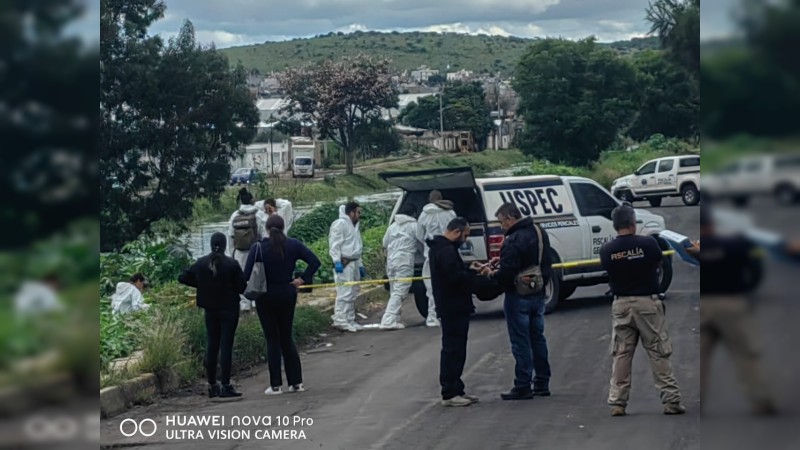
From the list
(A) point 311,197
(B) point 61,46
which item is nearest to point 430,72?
(A) point 311,197

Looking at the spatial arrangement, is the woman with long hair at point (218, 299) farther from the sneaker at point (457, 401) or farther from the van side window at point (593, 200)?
the van side window at point (593, 200)

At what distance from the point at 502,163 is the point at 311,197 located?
104 cm

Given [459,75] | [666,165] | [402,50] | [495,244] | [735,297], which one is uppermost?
[402,50]

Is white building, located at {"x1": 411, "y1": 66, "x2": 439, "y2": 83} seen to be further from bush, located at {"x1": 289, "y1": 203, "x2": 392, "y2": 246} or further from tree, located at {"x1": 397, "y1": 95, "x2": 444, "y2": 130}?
bush, located at {"x1": 289, "y1": 203, "x2": 392, "y2": 246}

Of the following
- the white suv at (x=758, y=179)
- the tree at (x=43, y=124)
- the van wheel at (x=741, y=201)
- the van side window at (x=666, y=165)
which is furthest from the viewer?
the van side window at (x=666, y=165)

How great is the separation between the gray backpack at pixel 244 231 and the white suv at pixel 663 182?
1.95 meters

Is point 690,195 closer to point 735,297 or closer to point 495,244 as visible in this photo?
point 735,297

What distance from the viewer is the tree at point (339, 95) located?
21.7 ft

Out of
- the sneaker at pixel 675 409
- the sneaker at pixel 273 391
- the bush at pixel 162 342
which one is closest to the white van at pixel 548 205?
the sneaker at pixel 675 409

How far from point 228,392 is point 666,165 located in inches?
103

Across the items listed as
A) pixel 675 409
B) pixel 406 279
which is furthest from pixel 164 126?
pixel 675 409

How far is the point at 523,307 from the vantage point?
672cm

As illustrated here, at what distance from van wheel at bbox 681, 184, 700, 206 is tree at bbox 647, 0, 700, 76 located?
530 millimetres

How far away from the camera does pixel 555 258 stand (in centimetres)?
682
